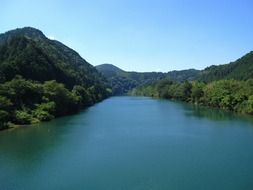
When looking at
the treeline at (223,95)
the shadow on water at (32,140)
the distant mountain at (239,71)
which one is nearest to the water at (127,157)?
the shadow on water at (32,140)

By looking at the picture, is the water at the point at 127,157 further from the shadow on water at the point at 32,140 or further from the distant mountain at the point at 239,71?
the distant mountain at the point at 239,71

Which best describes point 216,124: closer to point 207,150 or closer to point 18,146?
point 207,150

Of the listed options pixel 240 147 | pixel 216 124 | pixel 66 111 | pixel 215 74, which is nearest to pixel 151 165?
pixel 240 147

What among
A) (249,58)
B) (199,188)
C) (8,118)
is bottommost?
(199,188)

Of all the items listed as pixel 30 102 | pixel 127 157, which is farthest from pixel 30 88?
pixel 127 157

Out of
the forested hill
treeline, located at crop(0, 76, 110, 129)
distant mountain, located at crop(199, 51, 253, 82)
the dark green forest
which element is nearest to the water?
treeline, located at crop(0, 76, 110, 129)

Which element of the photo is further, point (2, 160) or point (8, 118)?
point (8, 118)

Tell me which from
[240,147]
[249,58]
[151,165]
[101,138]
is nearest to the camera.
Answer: [151,165]

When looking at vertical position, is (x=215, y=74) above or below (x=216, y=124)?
above
